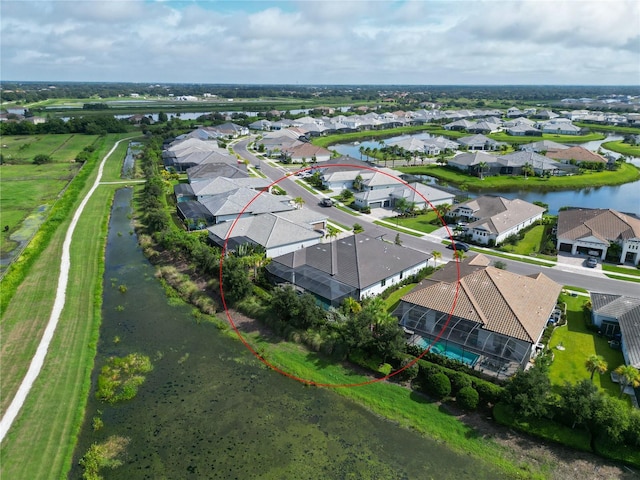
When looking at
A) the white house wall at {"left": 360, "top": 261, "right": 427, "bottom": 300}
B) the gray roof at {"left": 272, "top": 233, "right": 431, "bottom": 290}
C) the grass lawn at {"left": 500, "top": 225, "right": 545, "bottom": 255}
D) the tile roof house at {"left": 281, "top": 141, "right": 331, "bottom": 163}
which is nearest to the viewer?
the white house wall at {"left": 360, "top": 261, "right": 427, "bottom": 300}

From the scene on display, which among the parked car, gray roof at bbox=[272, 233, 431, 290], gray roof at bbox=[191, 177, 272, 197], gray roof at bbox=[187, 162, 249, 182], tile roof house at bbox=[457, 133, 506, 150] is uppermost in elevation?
tile roof house at bbox=[457, 133, 506, 150]

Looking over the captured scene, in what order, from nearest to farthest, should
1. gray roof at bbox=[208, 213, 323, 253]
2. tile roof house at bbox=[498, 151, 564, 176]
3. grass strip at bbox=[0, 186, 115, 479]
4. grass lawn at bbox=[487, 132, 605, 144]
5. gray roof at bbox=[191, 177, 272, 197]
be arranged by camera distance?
1. grass strip at bbox=[0, 186, 115, 479]
2. gray roof at bbox=[208, 213, 323, 253]
3. gray roof at bbox=[191, 177, 272, 197]
4. tile roof house at bbox=[498, 151, 564, 176]
5. grass lawn at bbox=[487, 132, 605, 144]

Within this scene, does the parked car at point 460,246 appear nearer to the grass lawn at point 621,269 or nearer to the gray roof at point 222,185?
the grass lawn at point 621,269

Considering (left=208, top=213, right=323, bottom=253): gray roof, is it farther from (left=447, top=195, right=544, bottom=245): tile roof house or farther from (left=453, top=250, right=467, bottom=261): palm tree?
(left=447, top=195, right=544, bottom=245): tile roof house

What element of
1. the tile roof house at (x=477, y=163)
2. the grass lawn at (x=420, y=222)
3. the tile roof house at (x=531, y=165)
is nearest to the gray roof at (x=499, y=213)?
the grass lawn at (x=420, y=222)

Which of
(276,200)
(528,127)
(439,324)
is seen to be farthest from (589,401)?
(528,127)

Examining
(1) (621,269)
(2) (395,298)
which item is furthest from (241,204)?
(1) (621,269)

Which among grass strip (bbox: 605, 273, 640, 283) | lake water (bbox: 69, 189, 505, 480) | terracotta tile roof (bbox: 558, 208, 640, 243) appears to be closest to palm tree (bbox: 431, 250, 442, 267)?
terracotta tile roof (bbox: 558, 208, 640, 243)
